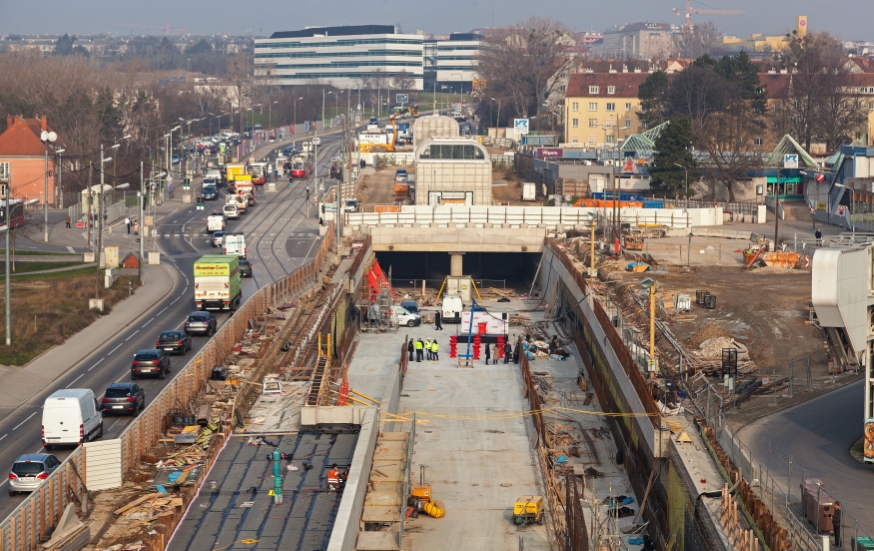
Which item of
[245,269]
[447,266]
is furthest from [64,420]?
[447,266]

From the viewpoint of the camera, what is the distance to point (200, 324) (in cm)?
5556

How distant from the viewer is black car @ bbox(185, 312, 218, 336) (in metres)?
55.5

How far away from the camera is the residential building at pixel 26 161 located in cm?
10838

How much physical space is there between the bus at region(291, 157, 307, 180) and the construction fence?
77.7 meters

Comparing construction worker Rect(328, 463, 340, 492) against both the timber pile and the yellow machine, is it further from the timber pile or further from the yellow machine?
the yellow machine

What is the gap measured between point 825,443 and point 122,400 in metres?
22.8

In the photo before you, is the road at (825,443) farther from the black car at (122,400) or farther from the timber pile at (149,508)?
the black car at (122,400)

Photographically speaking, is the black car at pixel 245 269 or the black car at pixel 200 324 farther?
the black car at pixel 245 269

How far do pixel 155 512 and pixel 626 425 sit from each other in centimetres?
1920

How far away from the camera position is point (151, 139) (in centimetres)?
14838

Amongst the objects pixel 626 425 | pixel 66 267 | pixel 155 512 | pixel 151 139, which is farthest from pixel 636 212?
pixel 151 139

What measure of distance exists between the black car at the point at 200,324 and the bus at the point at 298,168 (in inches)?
3037

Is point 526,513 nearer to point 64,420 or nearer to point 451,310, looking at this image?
point 64,420

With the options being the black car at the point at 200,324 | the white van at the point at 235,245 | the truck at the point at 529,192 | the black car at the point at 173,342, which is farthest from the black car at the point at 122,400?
the truck at the point at 529,192
